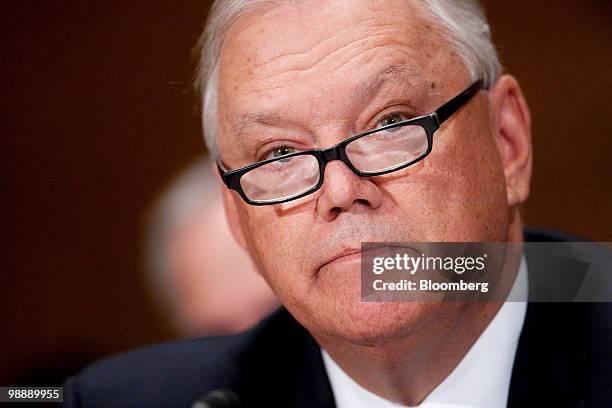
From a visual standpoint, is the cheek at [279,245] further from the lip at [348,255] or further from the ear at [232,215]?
the ear at [232,215]

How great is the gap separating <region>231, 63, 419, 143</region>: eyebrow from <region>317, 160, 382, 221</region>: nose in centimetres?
15

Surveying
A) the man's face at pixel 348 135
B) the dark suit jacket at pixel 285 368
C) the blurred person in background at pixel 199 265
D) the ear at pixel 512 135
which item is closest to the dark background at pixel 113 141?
the blurred person in background at pixel 199 265

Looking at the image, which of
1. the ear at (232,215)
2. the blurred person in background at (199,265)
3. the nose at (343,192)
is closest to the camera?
the nose at (343,192)

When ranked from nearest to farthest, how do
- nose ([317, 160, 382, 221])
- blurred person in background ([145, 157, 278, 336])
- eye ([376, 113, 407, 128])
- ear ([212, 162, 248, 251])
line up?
nose ([317, 160, 382, 221]) < eye ([376, 113, 407, 128]) < ear ([212, 162, 248, 251]) < blurred person in background ([145, 157, 278, 336])

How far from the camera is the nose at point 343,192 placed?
4.99ft

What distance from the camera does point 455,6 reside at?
1.79m

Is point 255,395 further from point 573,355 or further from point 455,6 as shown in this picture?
point 455,6

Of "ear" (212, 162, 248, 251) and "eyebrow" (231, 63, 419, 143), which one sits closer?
"eyebrow" (231, 63, 419, 143)

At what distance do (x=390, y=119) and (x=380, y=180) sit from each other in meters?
0.15

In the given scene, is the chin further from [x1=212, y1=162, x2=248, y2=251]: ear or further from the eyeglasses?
[x1=212, y1=162, x2=248, y2=251]: ear

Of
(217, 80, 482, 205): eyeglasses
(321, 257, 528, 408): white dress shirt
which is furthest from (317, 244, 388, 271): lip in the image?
(321, 257, 528, 408): white dress shirt

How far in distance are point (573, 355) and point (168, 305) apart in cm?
209

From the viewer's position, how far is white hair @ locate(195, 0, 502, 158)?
5.69ft

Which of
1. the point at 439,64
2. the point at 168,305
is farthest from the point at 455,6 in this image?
the point at 168,305
